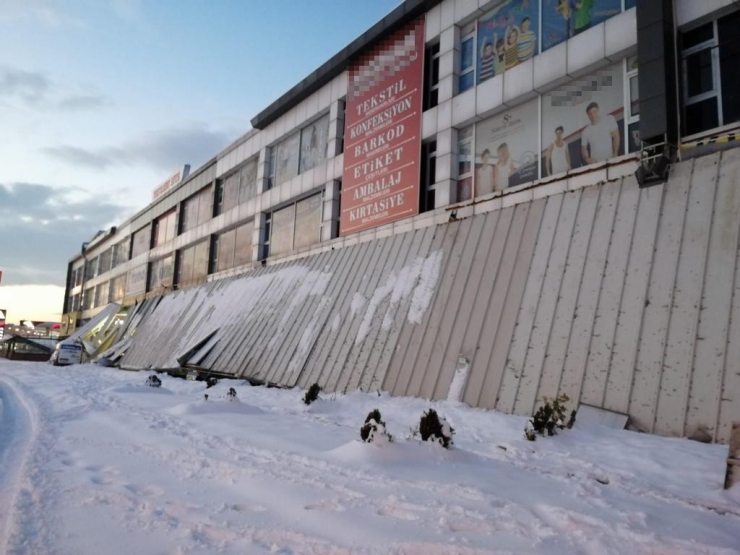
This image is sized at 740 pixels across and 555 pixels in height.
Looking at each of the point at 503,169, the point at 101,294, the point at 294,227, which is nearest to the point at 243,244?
the point at 294,227

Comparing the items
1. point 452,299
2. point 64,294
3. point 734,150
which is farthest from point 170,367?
point 64,294

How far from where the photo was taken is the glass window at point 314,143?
1745 centimetres

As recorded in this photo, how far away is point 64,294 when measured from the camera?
2216 inches

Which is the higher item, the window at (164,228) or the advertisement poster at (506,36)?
the advertisement poster at (506,36)

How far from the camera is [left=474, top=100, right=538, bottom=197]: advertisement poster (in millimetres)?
10914

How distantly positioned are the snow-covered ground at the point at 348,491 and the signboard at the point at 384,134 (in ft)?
25.8

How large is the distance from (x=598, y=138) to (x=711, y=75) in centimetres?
200

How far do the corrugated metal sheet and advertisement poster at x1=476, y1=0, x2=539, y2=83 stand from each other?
3956 mm

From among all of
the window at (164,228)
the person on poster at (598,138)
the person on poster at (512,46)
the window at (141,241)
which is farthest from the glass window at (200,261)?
the person on poster at (598,138)

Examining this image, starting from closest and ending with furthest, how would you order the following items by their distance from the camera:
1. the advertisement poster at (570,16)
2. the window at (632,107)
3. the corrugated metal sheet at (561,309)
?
the corrugated metal sheet at (561,309)
the window at (632,107)
the advertisement poster at (570,16)

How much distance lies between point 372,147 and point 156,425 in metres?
10.3

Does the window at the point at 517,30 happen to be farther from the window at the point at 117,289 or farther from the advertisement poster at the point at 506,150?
the window at the point at 117,289

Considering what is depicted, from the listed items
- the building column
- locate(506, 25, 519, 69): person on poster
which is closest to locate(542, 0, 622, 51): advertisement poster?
locate(506, 25, 519, 69): person on poster

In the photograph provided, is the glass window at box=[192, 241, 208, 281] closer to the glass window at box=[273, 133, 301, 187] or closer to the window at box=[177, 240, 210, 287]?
the window at box=[177, 240, 210, 287]
